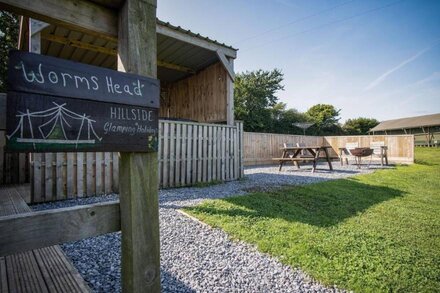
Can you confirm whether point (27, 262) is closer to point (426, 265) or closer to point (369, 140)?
point (426, 265)

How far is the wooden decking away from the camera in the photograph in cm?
162

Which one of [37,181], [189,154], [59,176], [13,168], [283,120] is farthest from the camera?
[283,120]

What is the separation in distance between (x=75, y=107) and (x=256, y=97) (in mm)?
28119

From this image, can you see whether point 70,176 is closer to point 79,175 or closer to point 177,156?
point 79,175

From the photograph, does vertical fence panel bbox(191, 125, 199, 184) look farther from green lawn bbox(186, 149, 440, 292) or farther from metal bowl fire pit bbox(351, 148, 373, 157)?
metal bowl fire pit bbox(351, 148, 373, 157)

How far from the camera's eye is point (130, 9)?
4.46 ft

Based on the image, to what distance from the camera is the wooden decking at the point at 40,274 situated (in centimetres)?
162

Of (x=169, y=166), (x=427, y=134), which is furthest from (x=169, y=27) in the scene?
(x=427, y=134)

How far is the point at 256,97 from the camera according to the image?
28.3m

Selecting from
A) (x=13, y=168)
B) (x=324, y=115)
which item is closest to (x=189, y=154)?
(x=13, y=168)

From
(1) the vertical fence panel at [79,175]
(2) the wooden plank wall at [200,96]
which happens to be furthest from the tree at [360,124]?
(1) the vertical fence panel at [79,175]

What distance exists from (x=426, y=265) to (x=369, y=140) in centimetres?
1569

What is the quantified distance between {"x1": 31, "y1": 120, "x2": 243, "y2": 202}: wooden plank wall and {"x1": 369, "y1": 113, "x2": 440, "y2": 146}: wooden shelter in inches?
1354

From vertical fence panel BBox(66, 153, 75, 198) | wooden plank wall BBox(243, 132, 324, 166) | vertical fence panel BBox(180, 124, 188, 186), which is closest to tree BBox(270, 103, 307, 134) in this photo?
wooden plank wall BBox(243, 132, 324, 166)
